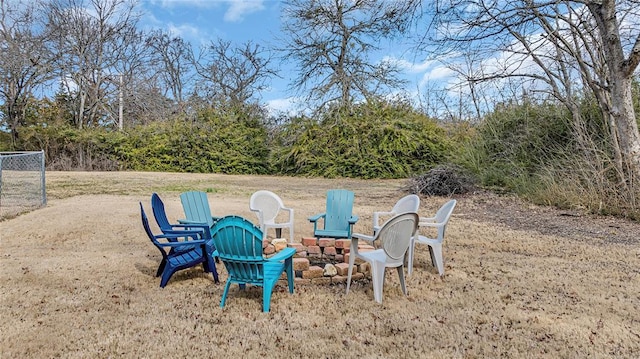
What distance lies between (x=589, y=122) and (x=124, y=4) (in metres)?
20.6

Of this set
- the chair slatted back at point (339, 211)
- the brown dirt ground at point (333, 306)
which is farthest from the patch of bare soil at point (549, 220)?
the chair slatted back at point (339, 211)

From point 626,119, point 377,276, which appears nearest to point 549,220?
point 626,119

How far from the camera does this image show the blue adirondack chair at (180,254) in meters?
3.38

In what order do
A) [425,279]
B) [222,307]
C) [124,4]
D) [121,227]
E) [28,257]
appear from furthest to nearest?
[124,4], [121,227], [28,257], [425,279], [222,307]

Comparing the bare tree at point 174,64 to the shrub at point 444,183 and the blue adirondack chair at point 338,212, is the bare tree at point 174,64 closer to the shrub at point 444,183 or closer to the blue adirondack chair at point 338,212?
the shrub at point 444,183

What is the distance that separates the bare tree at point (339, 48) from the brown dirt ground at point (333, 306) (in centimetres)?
1144

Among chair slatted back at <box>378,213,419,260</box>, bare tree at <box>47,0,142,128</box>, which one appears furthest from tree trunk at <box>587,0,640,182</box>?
bare tree at <box>47,0,142,128</box>

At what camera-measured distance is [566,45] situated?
7.41 metres

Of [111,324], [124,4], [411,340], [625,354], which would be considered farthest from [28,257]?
[124,4]

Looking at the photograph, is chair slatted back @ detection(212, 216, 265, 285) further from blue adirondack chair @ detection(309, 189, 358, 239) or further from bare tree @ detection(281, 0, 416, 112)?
bare tree @ detection(281, 0, 416, 112)

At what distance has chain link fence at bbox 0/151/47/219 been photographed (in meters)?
6.64

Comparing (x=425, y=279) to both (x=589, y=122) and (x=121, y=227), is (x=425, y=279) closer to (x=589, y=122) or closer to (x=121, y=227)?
(x=121, y=227)

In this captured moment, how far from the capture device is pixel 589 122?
26.9ft

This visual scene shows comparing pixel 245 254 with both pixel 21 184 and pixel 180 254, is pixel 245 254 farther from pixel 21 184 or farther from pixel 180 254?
pixel 21 184
